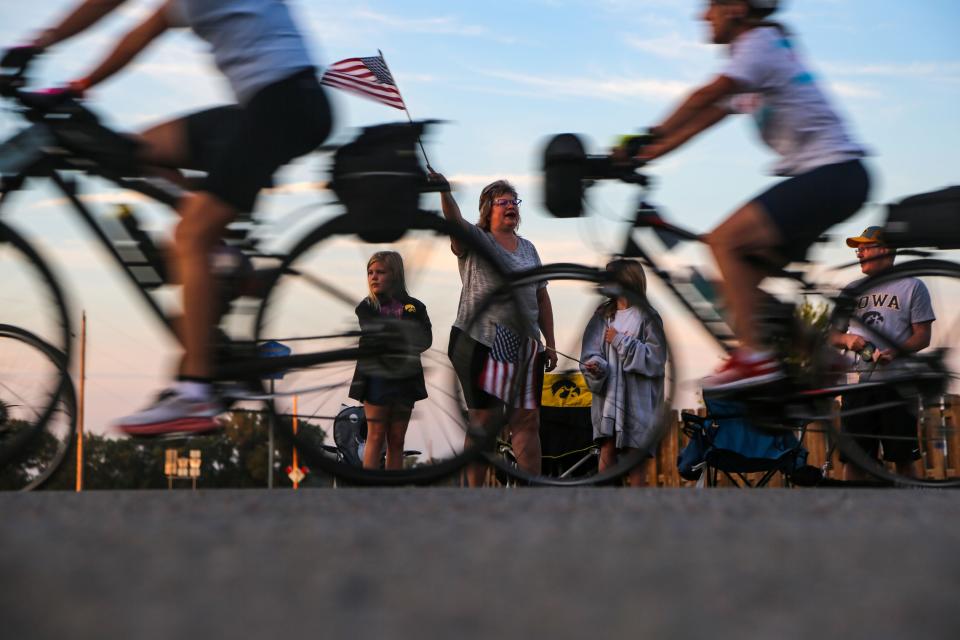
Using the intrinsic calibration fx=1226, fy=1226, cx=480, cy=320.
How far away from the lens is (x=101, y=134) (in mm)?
4516

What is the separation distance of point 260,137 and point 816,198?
212 centimetres

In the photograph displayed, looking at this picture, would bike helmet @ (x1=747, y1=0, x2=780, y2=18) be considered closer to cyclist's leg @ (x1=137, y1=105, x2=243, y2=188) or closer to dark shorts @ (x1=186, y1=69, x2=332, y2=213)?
dark shorts @ (x1=186, y1=69, x2=332, y2=213)

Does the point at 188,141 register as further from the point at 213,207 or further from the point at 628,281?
the point at 628,281

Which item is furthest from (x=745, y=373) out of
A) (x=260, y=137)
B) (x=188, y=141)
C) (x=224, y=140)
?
(x=188, y=141)

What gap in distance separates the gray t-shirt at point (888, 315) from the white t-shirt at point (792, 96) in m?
0.64

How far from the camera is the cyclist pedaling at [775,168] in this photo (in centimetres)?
475

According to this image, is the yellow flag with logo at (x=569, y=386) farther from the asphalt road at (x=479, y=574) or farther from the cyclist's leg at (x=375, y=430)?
the asphalt road at (x=479, y=574)

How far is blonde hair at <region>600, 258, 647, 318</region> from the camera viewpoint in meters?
5.25

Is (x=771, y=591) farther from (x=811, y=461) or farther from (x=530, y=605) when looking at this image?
(x=811, y=461)

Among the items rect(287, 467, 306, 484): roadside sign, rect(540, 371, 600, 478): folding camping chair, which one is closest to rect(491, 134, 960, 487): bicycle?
rect(287, 467, 306, 484): roadside sign

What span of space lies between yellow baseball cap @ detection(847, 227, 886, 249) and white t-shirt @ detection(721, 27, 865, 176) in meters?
0.46

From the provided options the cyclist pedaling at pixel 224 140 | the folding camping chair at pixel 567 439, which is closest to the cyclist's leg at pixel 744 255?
the cyclist pedaling at pixel 224 140

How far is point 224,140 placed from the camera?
14.7 ft

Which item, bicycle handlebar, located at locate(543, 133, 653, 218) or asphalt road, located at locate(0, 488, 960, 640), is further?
bicycle handlebar, located at locate(543, 133, 653, 218)
